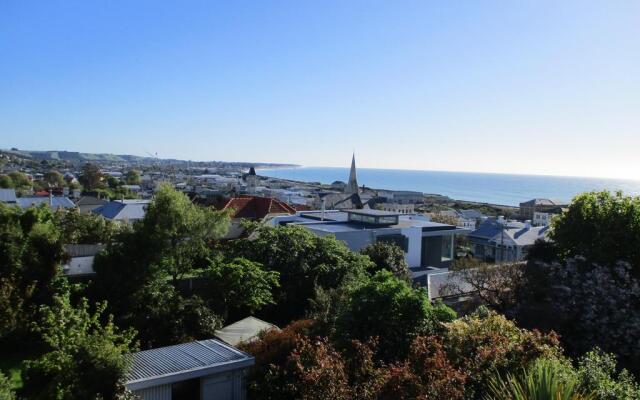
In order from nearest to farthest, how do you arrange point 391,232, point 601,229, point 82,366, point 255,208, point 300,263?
point 82,366
point 601,229
point 300,263
point 391,232
point 255,208

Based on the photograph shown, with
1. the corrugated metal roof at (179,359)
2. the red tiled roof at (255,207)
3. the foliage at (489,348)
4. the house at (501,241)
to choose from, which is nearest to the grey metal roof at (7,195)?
the red tiled roof at (255,207)

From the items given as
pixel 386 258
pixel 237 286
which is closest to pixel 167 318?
pixel 237 286

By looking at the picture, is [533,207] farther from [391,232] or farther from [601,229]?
[601,229]

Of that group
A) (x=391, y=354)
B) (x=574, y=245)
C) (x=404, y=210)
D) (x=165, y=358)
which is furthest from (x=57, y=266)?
(x=404, y=210)

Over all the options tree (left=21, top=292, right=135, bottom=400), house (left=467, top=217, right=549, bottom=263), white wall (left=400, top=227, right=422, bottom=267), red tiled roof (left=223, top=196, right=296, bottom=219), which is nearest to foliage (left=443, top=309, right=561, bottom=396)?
tree (left=21, top=292, right=135, bottom=400)

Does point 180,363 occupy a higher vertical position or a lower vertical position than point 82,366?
lower

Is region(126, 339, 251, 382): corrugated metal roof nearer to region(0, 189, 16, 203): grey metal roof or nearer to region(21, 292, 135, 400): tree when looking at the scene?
region(21, 292, 135, 400): tree

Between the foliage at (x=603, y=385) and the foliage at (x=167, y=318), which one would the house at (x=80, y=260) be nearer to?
the foliage at (x=167, y=318)
